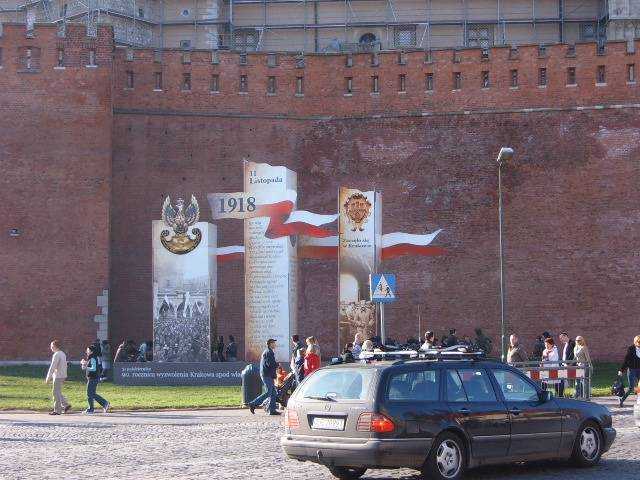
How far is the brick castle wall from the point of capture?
3055 cm

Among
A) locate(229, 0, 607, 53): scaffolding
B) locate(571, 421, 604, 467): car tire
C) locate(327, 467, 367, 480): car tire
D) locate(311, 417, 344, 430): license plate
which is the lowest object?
locate(327, 467, 367, 480): car tire

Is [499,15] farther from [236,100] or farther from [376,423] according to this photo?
[376,423]

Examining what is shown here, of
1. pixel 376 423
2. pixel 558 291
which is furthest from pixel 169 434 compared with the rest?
pixel 558 291

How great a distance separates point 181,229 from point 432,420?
15752mm

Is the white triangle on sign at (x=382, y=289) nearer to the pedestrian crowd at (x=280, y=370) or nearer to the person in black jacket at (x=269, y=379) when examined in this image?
the pedestrian crowd at (x=280, y=370)

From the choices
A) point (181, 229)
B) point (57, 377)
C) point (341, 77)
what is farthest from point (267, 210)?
point (341, 77)

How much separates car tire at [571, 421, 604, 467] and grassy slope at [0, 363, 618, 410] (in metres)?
9.51

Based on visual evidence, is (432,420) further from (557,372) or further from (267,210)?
(267,210)

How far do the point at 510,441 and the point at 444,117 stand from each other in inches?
839

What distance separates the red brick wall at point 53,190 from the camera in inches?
1167

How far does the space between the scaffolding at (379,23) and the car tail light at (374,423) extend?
111 feet

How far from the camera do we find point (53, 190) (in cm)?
3002

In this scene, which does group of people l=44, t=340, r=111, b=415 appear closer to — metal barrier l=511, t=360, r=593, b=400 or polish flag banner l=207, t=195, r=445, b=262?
polish flag banner l=207, t=195, r=445, b=262

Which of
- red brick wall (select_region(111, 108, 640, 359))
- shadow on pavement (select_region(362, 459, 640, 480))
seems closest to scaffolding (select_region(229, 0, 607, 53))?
red brick wall (select_region(111, 108, 640, 359))
